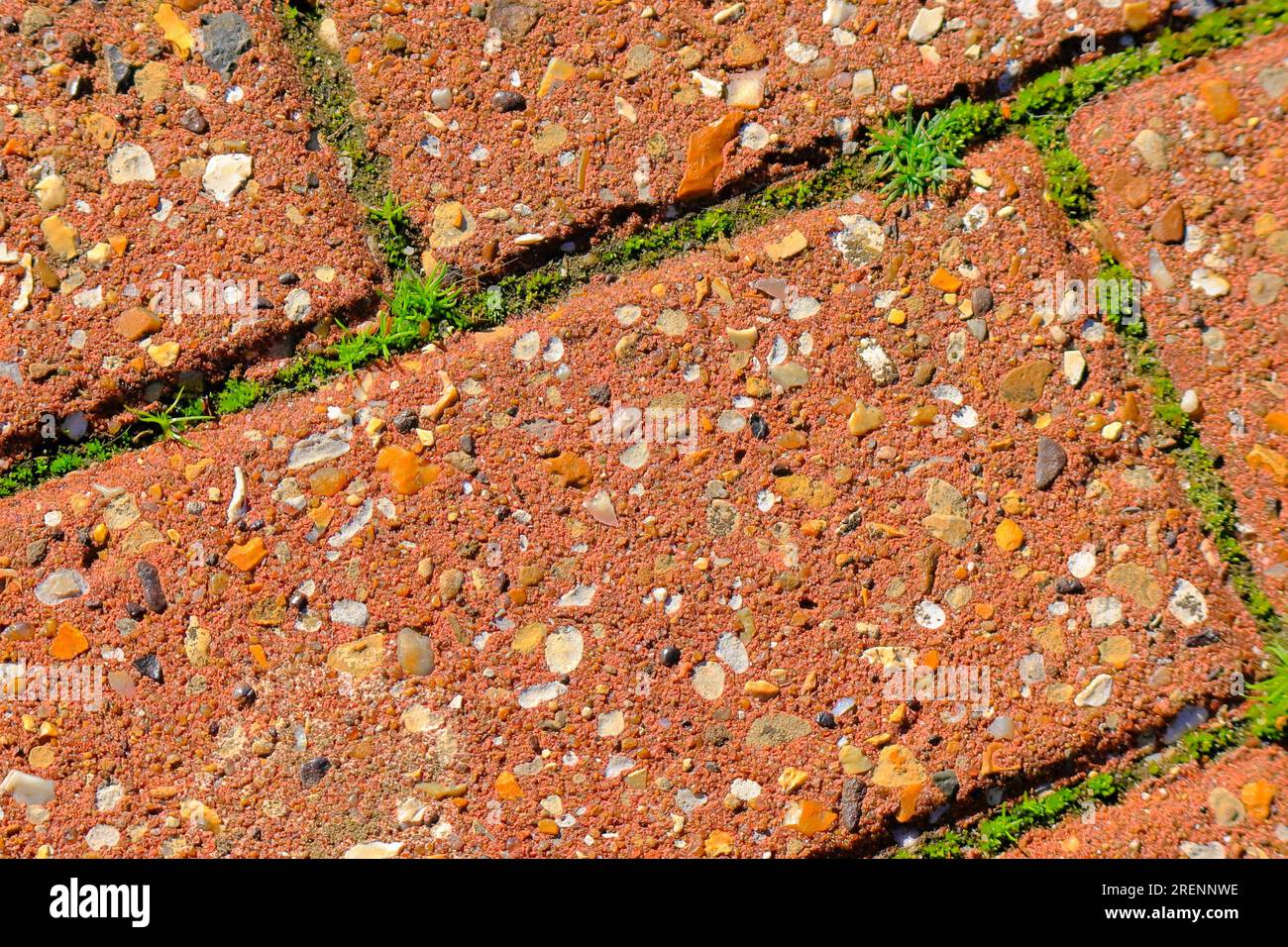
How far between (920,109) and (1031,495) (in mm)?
837

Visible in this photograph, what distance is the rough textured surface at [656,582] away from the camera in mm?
1908

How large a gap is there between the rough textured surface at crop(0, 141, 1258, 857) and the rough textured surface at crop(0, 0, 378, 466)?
0.59ft

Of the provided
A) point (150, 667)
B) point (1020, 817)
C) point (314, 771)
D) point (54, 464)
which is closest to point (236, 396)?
point (54, 464)

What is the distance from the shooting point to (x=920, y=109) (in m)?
2.01

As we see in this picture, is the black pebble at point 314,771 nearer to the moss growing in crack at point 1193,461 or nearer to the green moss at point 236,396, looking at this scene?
the green moss at point 236,396

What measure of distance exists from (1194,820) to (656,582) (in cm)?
116

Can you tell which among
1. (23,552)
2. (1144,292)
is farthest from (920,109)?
(23,552)

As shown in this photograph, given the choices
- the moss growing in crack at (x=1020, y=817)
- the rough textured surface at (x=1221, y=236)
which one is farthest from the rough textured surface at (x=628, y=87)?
the moss growing in crack at (x=1020, y=817)

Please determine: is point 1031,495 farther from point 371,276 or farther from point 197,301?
point 197,301

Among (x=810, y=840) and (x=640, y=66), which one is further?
(x=640, y=66)

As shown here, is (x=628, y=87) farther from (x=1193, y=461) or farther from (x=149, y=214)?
(x=1193, y=461)

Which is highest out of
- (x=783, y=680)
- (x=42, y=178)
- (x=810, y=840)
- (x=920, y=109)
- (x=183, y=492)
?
(x=920, y=109)

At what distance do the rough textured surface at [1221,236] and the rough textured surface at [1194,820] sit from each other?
1.13 feet

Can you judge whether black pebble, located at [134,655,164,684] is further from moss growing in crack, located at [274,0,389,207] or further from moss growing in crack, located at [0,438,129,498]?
moss growing in crack, located at [274,0,389,207]
